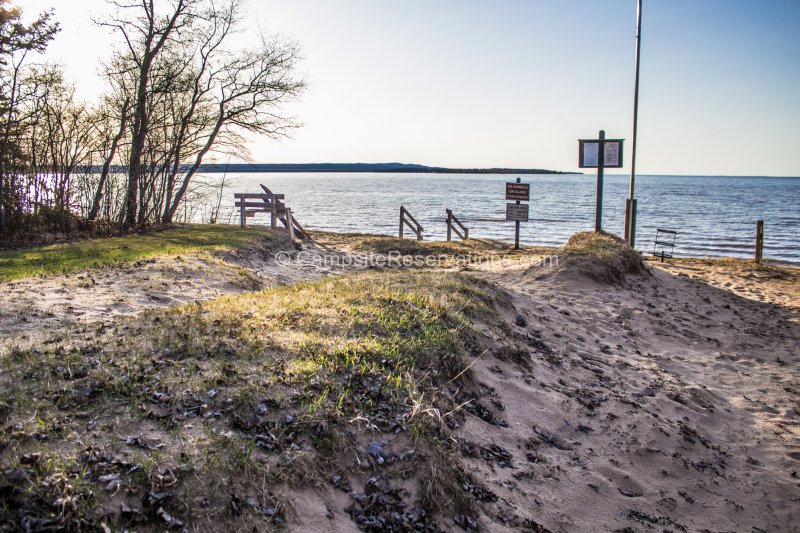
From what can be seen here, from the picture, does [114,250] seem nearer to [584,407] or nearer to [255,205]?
[255,205]

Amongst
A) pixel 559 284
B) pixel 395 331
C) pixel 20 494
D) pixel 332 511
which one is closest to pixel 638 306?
pixel 559 284

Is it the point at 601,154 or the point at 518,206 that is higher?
the point at 601,154

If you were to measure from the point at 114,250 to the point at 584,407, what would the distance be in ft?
35.4

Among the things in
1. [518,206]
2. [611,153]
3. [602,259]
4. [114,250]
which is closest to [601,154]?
[611,153]

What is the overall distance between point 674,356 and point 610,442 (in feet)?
12.0

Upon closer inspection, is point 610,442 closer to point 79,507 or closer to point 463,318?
point 463,318

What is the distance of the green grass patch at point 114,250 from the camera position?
9.62m

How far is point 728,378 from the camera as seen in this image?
738cm

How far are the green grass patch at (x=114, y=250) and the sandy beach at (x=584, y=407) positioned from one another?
2.43 feet

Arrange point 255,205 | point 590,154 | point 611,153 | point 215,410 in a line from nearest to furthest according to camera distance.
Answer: point 215,410
point 611,153
point 590,154
point 255,205

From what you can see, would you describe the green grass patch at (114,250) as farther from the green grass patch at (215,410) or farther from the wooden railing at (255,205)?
the green grass patch at (215,410)

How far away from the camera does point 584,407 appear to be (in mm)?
5785

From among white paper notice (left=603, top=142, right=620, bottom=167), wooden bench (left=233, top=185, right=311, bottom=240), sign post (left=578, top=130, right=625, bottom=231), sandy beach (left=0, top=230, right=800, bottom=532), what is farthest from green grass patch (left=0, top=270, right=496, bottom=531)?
wooden bench (left=233, top=185, right=311, bottom=240)

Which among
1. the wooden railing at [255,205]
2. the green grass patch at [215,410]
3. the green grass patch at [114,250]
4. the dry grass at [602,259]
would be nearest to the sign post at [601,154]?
the dry grass at [602,259]
